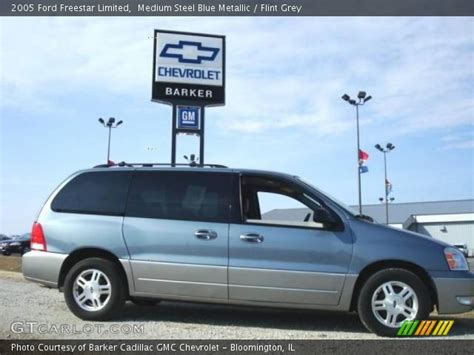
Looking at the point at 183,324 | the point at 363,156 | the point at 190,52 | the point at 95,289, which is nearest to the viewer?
the point at 183,324

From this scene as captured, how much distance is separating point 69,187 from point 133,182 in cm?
86

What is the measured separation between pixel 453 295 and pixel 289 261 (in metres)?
1.88

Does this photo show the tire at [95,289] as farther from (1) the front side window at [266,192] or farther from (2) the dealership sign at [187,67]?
(2) the dealership sign at [187,67]

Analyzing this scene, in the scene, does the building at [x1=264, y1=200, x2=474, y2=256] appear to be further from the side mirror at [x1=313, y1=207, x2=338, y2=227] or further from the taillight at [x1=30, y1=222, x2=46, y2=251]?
the taillight at [x1=30, y1=222, x2=46, y2=251]

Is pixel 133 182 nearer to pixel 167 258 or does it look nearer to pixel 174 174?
pixel 174 174

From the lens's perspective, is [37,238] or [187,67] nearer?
[37,238]

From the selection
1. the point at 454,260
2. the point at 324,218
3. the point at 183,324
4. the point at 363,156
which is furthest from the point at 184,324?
the point at 363,156

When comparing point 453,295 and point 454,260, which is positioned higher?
point 454,260

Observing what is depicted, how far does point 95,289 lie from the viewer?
22.5 feet

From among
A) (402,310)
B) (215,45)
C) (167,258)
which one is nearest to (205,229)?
(167,258)

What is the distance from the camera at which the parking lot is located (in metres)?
6.11

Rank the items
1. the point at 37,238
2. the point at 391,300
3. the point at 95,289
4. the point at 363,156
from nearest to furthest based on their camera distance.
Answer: the point at 391,300 < the point at 95,289 < the point at 37,238 < the point at 363,156
